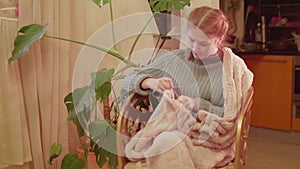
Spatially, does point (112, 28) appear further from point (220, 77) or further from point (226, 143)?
point (226, 143)

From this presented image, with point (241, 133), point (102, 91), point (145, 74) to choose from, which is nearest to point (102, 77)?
point (102, 91)

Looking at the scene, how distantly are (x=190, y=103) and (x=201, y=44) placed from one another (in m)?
0.26

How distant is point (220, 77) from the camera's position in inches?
61.3

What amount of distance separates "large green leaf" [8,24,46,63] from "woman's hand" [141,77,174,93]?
1.96 ft

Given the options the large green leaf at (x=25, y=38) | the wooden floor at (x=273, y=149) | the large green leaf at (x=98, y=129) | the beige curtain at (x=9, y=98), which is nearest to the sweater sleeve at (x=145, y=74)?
the large green leaf at (x=98, y=129)

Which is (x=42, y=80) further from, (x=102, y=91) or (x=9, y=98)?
(x=102, y=91)

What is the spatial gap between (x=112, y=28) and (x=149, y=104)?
71 cm

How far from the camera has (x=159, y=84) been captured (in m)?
1.56

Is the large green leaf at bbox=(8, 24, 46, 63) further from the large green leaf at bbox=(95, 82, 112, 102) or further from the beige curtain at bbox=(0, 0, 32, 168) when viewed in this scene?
the large green leaf at bbox=(95, 82, 112, 102)

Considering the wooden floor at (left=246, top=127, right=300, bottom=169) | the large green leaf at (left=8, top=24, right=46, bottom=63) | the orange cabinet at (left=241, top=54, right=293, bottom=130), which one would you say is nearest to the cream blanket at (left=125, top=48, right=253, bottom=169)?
the large green leaf at (left=8, top=24, right=46, bottom=63)

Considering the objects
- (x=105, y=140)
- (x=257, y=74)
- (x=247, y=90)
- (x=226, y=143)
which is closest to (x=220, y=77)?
(x=247, y=90)

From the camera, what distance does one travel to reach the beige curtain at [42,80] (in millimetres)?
1904

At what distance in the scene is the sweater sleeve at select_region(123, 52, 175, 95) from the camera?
1.62 meters

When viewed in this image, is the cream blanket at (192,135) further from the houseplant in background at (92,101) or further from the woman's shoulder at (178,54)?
the houseplant in background at (92,101)
